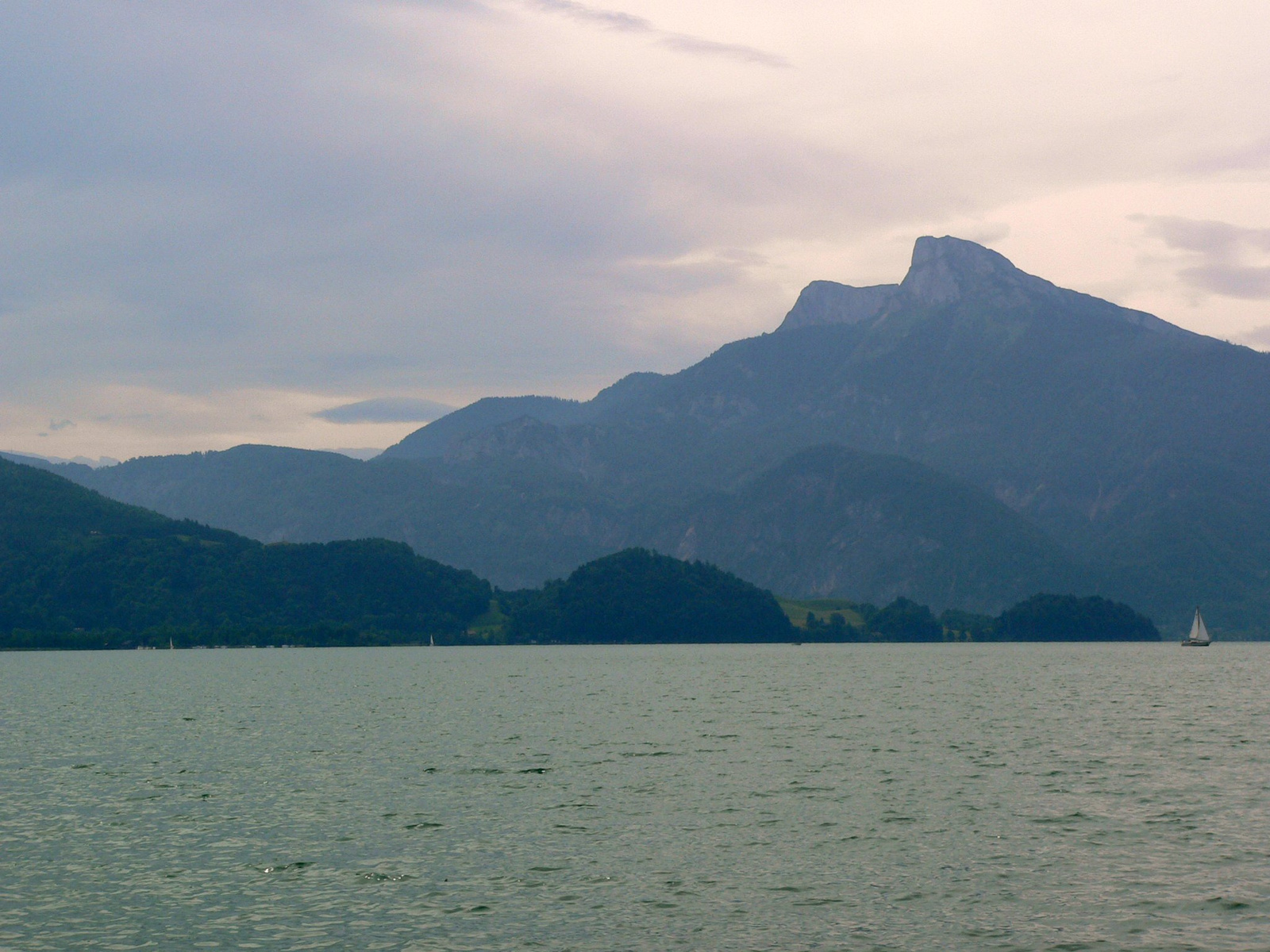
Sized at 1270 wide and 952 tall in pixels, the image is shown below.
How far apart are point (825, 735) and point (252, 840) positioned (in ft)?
201

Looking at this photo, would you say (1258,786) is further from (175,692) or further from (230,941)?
(175,692)

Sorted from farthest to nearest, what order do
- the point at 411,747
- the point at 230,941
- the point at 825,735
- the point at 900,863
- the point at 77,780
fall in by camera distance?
1. the point at 825,735
2. the point at 411,747
3. the point at 77,780
4. the point at 900,863
5. the point at 230,941

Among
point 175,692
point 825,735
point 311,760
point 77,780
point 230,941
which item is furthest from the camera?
point 175,692

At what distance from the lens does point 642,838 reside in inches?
2271

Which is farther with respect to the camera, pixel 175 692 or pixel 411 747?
pixel 175 692

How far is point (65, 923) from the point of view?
41.5 m

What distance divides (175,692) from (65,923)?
15795cm

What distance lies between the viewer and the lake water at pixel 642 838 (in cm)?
4103

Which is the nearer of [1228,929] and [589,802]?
[1228,929]

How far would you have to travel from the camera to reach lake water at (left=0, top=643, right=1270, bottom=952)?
135ft

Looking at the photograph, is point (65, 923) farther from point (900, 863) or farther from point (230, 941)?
point (900, 863)

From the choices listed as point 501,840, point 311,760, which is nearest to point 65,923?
point 501,840

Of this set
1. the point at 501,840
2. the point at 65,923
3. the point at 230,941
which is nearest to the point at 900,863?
the point at 501,840

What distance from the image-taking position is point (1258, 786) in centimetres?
7200
